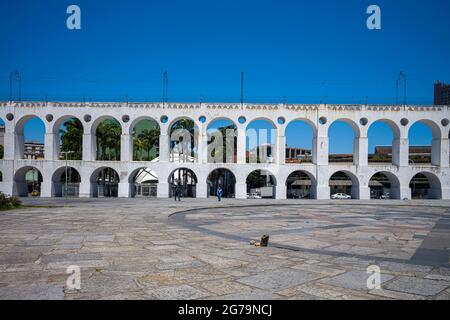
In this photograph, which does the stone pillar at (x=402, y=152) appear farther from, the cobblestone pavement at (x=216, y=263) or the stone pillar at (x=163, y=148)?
the cobblestone pavement at (x=216, y=263)

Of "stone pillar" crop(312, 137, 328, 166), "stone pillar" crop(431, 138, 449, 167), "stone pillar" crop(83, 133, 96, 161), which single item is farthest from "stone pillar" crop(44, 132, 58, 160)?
"stone pillar" crop(431, 138, 449, 167)

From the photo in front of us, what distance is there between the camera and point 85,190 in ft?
124

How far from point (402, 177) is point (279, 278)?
123ft

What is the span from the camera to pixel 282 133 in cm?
3856

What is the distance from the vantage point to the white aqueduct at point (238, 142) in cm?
3784

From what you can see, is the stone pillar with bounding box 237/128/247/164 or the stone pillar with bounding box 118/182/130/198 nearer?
the stone pillar with bounding box 118/182/130/198

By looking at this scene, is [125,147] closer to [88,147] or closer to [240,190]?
[88,147]

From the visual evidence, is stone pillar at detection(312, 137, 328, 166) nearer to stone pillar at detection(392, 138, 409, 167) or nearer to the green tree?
stone pillar at detection(392, 138, 409, 167)

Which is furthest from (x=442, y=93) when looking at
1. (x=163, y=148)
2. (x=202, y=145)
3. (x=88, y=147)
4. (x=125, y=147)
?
(x=88, y=147)

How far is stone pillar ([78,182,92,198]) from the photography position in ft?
124

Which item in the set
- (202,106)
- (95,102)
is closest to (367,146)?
(202,106)

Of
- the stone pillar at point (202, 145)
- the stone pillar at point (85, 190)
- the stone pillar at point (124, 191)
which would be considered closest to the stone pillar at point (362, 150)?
the stone pillar at point (202, 145)

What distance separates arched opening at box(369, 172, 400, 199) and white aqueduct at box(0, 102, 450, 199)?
0.20m
